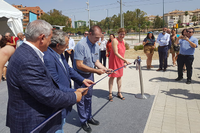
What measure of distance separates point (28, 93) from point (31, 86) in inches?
5.3

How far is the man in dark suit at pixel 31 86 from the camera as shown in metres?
1.30

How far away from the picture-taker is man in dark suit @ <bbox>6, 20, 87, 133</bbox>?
130 centimetres

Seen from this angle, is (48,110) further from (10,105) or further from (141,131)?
(141,131)

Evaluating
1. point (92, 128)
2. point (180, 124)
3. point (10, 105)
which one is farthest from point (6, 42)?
point (180, 124)

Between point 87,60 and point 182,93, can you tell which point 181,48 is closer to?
point 182,93

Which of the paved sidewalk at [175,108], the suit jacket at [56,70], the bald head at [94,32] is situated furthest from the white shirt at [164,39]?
the suit jacket at [56,70]

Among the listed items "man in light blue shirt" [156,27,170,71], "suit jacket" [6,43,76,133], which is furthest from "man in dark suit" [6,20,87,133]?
"man in light blue shirt" [156,27,170,71]

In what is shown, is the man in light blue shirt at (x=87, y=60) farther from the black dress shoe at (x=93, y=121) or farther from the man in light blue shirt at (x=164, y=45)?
the man in light blue shirt at (x=164, y=45)

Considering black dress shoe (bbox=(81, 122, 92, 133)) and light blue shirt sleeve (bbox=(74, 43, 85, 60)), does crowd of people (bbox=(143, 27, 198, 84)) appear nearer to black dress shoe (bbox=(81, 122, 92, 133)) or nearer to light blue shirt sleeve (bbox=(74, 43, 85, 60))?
light blue shirt sleeve (bbox=(74, 43, 85, 60))

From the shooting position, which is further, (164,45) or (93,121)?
(164,45)

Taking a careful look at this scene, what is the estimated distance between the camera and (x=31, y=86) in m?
1.31

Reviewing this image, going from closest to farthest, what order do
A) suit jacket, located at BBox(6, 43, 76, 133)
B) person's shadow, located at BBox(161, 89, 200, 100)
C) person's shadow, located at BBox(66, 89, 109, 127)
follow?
suit jacket, located at BBox(6, 43, 76, 133) → person's shadow, located at BBox(66, 89, 109, 127) → person's shadow, located at BBox(161, 89, 200, 100)

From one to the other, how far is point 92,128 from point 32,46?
2.41 meters

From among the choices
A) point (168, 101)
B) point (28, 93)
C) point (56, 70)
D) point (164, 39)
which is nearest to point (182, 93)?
point (168, 101)
